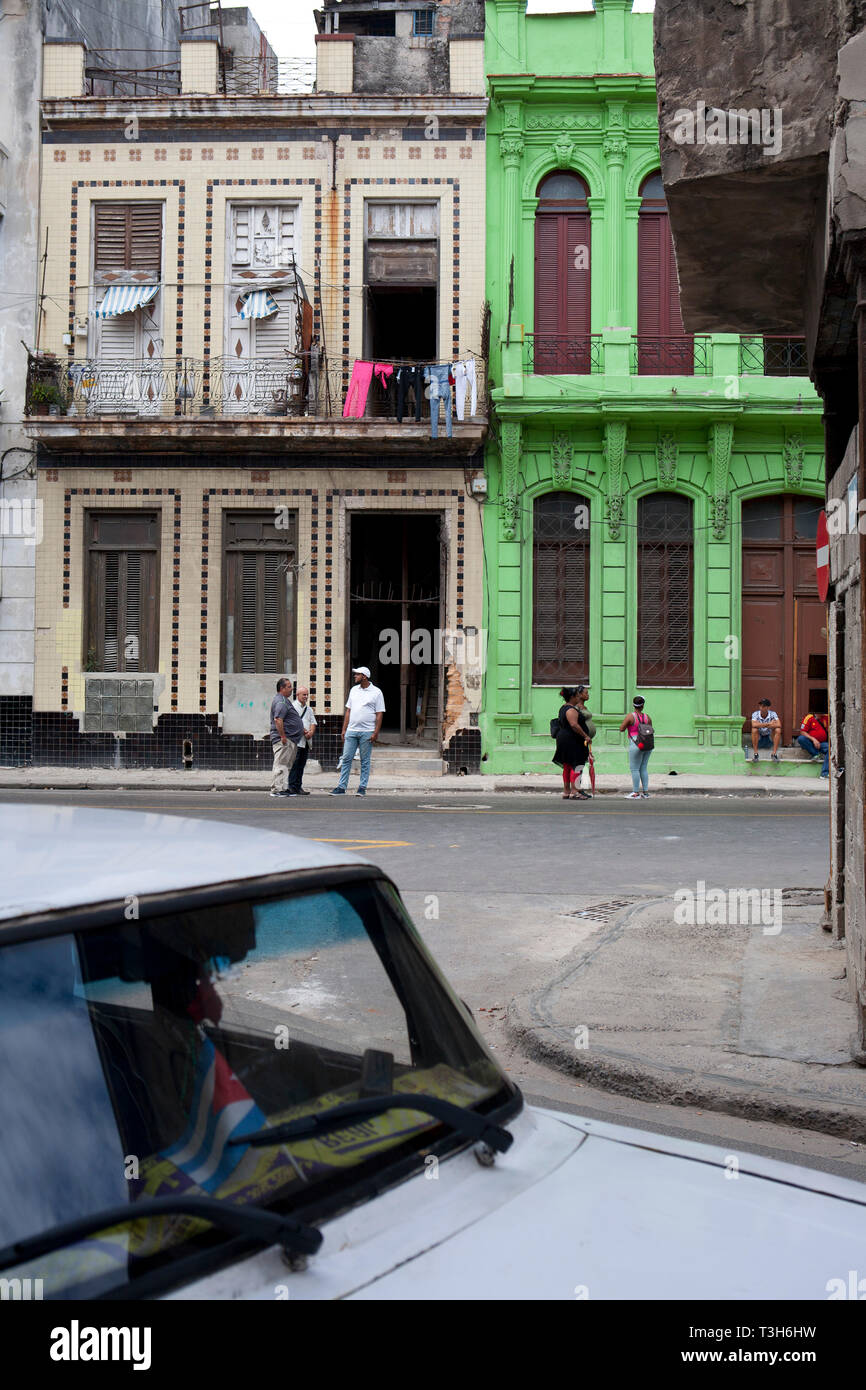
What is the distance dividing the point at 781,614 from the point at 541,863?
40.7 ft

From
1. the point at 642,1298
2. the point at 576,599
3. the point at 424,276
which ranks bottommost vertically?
the point at 642,1298

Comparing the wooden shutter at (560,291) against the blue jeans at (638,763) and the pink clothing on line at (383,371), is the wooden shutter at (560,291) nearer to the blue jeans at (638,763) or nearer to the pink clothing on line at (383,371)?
the pink clothing on line at (383,371)

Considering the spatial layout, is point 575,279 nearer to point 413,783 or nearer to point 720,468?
point 720,468

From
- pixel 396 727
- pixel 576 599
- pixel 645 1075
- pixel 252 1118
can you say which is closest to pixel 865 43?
pixel 645 1075

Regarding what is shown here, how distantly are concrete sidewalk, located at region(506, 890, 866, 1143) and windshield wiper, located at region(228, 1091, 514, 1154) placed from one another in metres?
3.18

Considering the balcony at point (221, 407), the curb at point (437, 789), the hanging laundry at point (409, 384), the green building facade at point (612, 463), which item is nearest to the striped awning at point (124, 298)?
the balcony at point (221, 407)

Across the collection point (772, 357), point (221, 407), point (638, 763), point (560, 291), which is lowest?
point (638, 763)

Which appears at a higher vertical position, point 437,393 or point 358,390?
point 358,390

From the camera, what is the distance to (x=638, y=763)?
18.0 metres

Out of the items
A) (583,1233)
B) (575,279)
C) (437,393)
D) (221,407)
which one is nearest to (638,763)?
(437,393)

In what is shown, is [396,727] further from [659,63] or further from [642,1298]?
[642,1298]

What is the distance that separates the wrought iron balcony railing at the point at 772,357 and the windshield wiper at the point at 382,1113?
21018 mm

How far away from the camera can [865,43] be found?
488 centimetres

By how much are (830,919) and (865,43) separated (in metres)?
5.30
